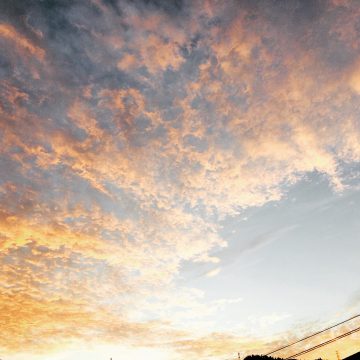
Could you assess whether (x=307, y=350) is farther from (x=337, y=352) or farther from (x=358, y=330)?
(x=337, y=352)

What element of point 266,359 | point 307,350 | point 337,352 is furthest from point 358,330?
point 266,359

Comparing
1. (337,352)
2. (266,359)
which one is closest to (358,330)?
(337,352)

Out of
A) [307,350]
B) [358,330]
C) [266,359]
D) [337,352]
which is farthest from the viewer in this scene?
[266,359]

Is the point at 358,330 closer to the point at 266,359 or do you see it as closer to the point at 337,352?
the point at 337,352

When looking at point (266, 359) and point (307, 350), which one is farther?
point (266, 359)

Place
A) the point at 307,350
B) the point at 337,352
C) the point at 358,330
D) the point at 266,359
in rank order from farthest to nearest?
the point at 266,359
the point at 337,352
the point at 307,350
the point at 358,330

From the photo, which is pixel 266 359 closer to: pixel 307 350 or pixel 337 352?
pixel 337 352

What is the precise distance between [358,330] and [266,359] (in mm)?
20809

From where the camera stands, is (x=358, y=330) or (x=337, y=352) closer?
(x=358, y=330)

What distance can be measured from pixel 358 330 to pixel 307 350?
3.52 metres

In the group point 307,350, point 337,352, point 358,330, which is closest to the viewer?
point 358,330

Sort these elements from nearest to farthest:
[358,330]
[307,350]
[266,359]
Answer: [358,330]
[307,350]
[266,359]

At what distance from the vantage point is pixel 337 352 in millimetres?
27969

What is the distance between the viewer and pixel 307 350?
57.3ft
